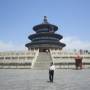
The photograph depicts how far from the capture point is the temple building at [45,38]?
73.4 meters

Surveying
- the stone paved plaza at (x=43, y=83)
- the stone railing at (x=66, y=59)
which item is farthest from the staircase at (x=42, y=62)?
the stone paved plaza at (x=43, y=83)

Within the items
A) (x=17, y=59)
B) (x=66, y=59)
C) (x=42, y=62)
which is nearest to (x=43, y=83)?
(x=42, y=62)

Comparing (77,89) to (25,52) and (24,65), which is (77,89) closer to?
(24,65)

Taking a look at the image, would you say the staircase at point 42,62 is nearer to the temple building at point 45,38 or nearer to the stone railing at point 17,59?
the stone railing at point 17,59

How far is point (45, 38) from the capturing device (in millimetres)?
75562

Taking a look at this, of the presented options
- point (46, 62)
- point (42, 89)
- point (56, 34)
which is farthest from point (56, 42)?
point (42, 89)

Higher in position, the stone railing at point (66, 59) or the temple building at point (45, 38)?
the temple building at point (45, 38)

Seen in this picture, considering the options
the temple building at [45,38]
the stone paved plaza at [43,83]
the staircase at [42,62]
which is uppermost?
the temple building at [45,38]

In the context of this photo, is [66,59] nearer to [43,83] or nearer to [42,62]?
[42,62]

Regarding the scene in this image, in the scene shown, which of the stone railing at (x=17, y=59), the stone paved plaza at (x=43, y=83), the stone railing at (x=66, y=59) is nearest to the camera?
the stone paved plaza at (x=43, y=83)

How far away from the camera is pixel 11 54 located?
48.9 metres

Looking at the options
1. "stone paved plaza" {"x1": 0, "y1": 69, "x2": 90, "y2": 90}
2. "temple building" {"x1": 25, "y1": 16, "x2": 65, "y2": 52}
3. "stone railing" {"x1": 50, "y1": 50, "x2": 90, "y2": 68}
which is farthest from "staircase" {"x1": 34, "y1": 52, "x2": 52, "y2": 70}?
"temple building" {"x1": 25, "y1": 16, "x2": 65, "y2": 52}

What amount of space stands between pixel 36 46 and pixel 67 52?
27.1 m

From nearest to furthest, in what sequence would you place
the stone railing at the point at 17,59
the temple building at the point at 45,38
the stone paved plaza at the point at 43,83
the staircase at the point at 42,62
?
the stone paved plaza at the point at 43,83 < the staircase at the point at 42,62 < the stone railing at the point at 17,59 < the temple building at the point at 45,38
